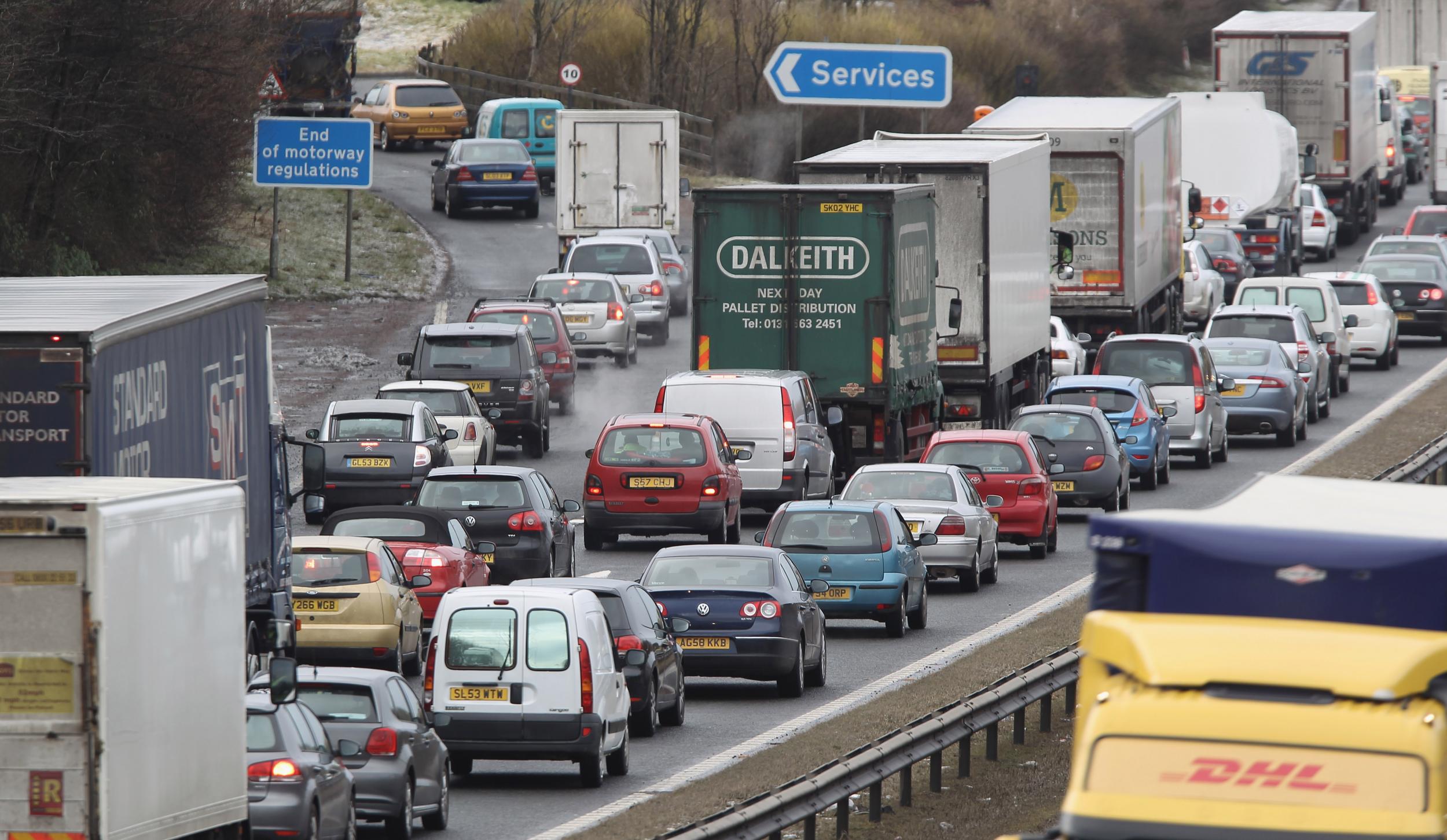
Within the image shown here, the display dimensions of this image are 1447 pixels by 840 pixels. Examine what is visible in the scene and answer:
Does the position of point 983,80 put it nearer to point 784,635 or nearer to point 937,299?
point 937,299

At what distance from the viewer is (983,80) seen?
82.4 m

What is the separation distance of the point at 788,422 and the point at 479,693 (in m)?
12.4

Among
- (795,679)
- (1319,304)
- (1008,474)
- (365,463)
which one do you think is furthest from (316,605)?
(1319,304)

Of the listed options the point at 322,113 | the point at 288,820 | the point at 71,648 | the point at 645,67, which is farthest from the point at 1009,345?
the point at 645,67

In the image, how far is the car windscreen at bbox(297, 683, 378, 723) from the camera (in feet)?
50.1

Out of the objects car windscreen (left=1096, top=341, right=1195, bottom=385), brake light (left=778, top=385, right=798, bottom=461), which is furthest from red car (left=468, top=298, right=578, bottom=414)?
brake light (left=778, top=385, right=798, bottom=461)

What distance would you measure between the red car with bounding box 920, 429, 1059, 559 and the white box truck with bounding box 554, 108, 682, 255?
74.9ft

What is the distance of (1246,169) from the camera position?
53531mm

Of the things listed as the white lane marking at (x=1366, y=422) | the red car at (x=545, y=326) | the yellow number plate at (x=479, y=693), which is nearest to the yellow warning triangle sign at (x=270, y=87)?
the red car at (x=545, y=326)

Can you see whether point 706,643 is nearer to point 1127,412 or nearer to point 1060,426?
point 1060,426

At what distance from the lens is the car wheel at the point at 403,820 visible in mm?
14992

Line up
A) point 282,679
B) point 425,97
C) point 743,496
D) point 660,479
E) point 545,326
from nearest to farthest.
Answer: point 282,679, point 660,479, point 743,496, point 545,326, point 425,97

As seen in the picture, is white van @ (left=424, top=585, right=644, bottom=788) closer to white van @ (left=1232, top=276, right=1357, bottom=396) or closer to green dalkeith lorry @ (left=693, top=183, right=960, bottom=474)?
green dalkeith lorry @ (left=693, top=183, right=960, bottom=474)

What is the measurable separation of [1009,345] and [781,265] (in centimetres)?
478
